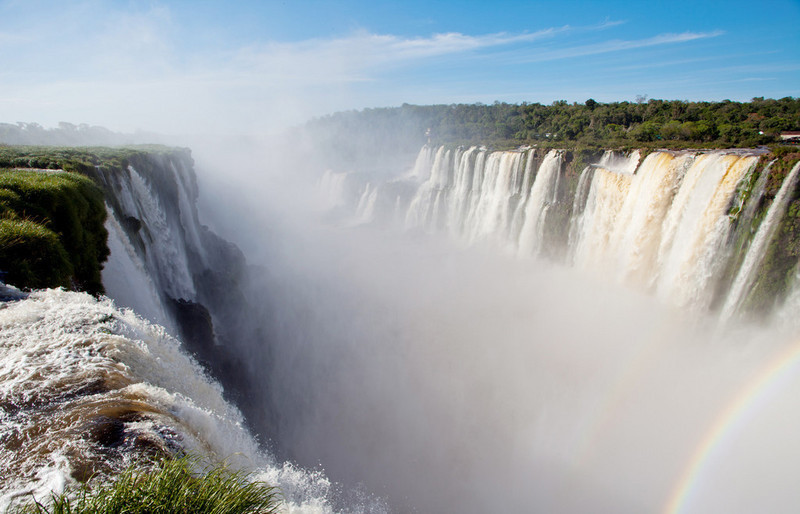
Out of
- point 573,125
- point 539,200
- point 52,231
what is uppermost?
point 573,125

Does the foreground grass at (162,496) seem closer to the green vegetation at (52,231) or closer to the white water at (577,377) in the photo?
the green vegetation at (52,231)

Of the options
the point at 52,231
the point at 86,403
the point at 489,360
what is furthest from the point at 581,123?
the point at 86,403

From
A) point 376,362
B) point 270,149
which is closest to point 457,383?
point 376,362

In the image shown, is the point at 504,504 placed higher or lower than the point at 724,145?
lower

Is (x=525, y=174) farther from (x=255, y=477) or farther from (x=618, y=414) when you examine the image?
(x=255, y=477)

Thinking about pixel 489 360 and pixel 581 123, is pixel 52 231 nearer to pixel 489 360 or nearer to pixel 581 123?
pixel 489 360

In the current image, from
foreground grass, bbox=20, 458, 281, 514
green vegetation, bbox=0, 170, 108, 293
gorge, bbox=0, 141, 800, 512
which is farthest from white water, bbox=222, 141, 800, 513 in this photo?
foreground grass, bbox=20, 458, 281, 514
